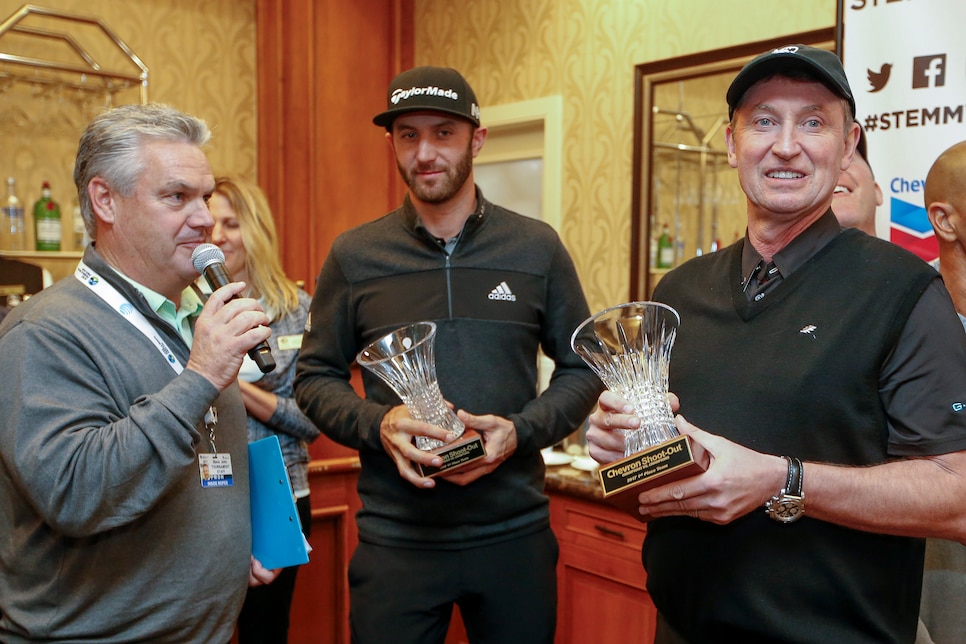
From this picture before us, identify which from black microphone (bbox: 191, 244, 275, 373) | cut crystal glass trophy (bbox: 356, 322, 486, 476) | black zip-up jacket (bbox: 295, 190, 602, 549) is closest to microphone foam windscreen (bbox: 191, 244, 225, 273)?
black microphone (bbox: 191, 244, 275, 373)

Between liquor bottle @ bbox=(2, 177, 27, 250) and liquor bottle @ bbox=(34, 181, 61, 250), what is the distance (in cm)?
7

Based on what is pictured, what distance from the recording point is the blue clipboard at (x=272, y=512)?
160 centimetres

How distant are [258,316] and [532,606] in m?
1.01

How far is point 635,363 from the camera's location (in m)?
1.31

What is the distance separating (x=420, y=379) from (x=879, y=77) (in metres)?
1.73

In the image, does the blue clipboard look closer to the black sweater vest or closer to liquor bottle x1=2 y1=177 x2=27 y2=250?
the black sweater vest

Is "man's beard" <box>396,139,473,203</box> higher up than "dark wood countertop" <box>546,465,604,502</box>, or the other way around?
"man's beard" <box>396,139,473,203</box>

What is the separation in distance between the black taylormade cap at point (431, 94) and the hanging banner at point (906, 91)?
1250 mm

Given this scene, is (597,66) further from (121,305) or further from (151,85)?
(121,305)

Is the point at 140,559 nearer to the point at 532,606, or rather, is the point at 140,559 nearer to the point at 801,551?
the point at 532,606

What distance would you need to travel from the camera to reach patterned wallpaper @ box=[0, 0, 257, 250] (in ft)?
12.4

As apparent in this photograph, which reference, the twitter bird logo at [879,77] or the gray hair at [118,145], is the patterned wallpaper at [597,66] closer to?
the twitter bird logo at [879,77]

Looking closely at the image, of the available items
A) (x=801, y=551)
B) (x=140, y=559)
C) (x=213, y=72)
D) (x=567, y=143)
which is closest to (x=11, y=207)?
(x=213, y=72)

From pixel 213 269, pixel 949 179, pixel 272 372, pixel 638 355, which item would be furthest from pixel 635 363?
pixel 272 372
